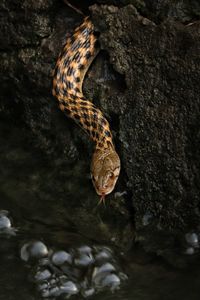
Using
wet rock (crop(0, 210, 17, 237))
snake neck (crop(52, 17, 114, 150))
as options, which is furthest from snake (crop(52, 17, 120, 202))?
wet rock (crop(0, 210, 17, 237))

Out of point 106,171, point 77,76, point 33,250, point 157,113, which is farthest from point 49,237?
point 77,76

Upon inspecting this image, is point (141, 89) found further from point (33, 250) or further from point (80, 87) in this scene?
point (33, 250)

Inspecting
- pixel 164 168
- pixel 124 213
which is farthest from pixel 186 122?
pixel 124 213

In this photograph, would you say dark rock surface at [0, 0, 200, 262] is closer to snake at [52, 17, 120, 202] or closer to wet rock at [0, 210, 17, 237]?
snake at [52, 17, 120, 202]

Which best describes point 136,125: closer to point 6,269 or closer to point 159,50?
point 159,50

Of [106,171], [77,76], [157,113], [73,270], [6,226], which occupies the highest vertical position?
[77,76]

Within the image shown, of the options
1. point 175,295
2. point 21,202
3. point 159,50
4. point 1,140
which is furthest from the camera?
point 1,140
